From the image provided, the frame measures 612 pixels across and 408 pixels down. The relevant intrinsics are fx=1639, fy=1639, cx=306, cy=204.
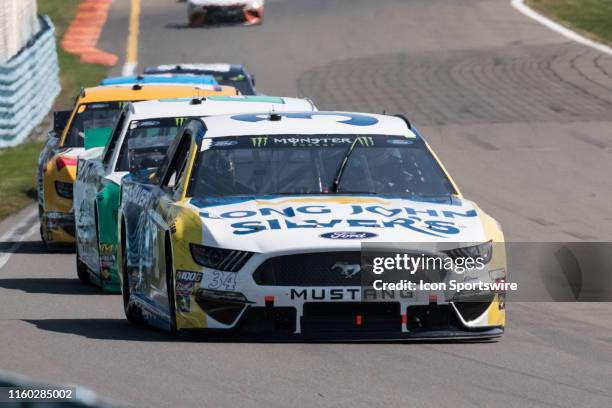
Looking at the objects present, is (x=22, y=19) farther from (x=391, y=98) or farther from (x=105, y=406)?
(x=105, y=406)

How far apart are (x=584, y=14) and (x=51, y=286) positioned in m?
34.3

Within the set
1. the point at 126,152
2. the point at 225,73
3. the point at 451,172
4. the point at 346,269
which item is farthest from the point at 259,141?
the point at 225,73

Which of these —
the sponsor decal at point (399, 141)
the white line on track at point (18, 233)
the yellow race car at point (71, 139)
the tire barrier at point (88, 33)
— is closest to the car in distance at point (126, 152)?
the white line on track at point (18, 233)

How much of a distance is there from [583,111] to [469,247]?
20118 mm

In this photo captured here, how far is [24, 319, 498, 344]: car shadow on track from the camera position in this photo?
8844mm

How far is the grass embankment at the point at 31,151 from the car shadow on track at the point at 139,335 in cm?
990

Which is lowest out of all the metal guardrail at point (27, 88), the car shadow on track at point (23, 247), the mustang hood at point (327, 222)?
the metal guardrail at point (27, 88)

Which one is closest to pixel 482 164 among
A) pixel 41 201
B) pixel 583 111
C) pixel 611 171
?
pixel 611 171

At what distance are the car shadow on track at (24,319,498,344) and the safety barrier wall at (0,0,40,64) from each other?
2157 centimetres

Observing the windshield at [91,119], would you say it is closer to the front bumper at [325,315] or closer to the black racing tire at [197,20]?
the front bumper at [325,315]

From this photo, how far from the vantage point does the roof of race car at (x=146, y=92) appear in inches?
613

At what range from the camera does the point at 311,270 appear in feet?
28.7

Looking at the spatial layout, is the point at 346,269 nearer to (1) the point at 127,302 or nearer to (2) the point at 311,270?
(2) the point at 311,270

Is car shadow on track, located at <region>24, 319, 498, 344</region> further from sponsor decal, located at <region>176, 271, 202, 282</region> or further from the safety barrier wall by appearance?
the safety barrier wall
